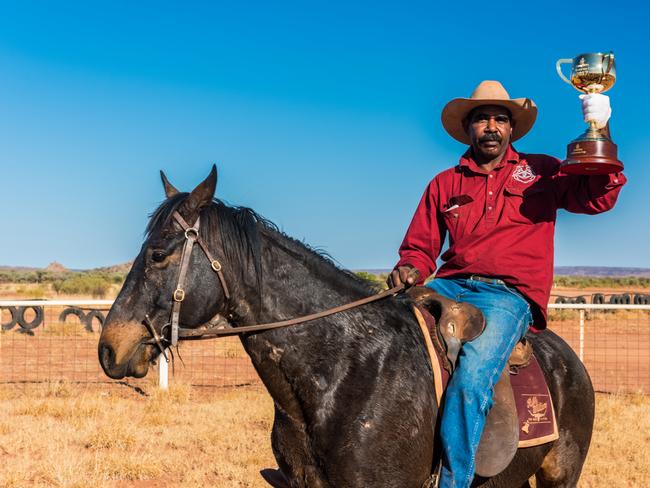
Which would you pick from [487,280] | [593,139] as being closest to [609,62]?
[593,139]

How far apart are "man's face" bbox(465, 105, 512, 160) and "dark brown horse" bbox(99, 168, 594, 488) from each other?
48.6 inches

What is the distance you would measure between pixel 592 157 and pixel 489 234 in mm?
769

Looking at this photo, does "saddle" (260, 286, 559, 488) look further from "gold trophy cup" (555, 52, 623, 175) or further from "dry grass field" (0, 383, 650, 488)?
"dry grass field" (0, 383, 650, 488)

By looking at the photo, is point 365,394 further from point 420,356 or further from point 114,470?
point 114,470

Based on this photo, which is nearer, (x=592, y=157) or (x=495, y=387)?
(x=592, y=157)

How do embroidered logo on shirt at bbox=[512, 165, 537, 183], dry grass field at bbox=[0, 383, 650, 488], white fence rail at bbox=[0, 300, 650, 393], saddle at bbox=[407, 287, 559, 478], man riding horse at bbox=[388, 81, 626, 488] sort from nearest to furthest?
man riding horse at bbox=[388, 81, 626, 488] < saddle at bbox=[407, 287, 559, 478] < embroidered logo on shirt at bbox=[512, 165, 537, 183] < dry grass field at bbox=[0, 383, 650, 488] < white fence rail at bbox=[0, 300, 650, 393]

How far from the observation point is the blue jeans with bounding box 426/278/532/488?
3535mm

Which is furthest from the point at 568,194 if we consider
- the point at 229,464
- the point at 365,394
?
the point at 229,464

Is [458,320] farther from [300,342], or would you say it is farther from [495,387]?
[300,342]

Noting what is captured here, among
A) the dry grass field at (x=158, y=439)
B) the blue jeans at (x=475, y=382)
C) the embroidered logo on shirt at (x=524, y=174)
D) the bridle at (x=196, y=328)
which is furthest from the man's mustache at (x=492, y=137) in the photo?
the dry grass field at (x=158, y=439)

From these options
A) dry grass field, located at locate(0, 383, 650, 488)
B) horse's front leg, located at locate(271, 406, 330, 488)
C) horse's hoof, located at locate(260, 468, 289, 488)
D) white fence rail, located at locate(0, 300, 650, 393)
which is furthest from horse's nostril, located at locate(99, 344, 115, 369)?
white fence rail, located at locate(0, 300, 650, 393)

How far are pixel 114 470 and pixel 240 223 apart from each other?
14.8 feet

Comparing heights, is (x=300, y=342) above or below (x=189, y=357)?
above

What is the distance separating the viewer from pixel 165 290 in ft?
11.3
